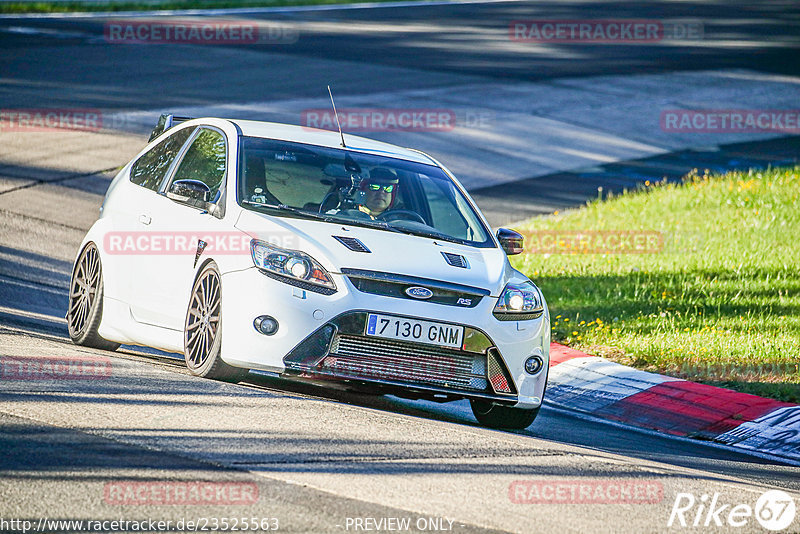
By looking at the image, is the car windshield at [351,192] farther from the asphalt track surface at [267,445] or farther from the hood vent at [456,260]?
the asphalt track surface at [267,445]

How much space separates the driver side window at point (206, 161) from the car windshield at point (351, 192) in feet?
0.65

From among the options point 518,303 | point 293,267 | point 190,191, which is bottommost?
point 518,303

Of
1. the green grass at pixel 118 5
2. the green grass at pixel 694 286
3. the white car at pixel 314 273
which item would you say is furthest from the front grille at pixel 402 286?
the green grass at pixel 118 5

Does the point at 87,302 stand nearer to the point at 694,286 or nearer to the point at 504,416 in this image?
the point at 504,416

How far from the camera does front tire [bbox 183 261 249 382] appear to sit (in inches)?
278

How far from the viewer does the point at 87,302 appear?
28.3 ft

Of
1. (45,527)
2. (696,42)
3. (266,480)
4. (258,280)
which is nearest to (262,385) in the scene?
(258,280)

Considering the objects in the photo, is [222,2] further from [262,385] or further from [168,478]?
[168,478]

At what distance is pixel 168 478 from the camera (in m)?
5.04

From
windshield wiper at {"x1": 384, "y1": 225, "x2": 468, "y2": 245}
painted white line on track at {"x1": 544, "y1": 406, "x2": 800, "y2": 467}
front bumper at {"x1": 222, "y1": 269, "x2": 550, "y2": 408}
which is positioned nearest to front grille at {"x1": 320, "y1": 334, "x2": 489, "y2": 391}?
front bumper at {"x1": 222, "y1": 269, "x2": 550, "y2": 408}

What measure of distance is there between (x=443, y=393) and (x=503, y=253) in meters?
1.33

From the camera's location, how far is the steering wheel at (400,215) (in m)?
7.98

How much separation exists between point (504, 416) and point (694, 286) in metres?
5.00

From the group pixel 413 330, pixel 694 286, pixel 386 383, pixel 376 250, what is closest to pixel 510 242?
pixel 376 250
